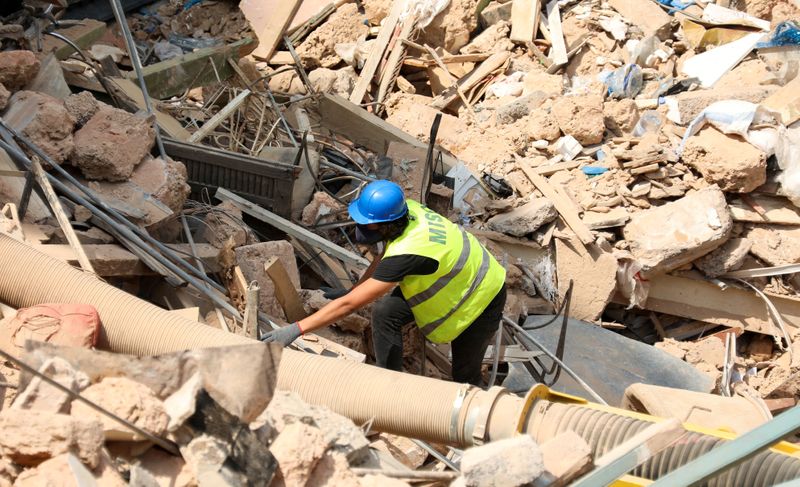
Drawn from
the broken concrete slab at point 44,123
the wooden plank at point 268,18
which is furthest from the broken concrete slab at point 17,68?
the wooden plank at point 268,18

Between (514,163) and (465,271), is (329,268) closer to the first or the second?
(465,271)

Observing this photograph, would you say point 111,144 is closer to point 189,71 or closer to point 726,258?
point 189,71

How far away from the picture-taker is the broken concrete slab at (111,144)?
5141 mm

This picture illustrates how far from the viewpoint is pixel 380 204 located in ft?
14.1

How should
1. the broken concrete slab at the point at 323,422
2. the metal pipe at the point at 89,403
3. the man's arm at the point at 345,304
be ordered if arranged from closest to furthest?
the metal pipe at the point at 89,403 < the broken concrete slab at the point at 323,422 < the man's arm at the point at 345,304

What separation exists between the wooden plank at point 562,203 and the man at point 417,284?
2453 millimetres

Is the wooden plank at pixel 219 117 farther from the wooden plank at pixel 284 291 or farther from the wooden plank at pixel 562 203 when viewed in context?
the wooden plank at pixel 562 203

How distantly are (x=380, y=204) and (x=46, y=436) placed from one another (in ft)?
7.51

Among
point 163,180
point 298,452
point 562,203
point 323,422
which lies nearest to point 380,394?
point 323,422

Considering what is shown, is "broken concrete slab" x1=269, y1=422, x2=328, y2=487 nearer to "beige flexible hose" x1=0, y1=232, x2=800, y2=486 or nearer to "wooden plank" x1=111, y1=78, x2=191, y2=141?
"beige flexible hose" x1=0, y1=232, x2=800, y2=486

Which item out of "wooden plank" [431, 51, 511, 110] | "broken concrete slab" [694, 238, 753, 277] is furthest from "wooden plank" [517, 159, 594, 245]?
"wooden plank" [431, 51, 511, 110]

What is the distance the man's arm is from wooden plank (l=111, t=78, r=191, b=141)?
114 inches

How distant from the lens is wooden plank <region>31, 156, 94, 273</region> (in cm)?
426

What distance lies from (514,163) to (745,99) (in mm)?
2370
